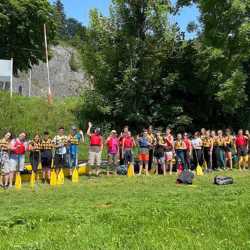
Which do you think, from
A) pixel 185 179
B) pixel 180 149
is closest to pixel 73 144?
pixel 180 149

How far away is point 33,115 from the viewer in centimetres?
3192

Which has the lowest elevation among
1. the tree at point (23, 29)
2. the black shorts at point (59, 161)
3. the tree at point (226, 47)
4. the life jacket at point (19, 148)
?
→ the black shorts at point (59, 161)

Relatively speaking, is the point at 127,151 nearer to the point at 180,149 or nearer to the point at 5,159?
the point at 180,149

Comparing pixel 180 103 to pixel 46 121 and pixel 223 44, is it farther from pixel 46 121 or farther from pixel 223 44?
pixel 46 121

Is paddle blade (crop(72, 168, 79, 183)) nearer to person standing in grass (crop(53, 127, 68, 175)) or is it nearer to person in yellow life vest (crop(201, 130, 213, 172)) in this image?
person standing in grass (crop(53, 127, 68, 175))

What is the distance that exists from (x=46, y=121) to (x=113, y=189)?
670 inches

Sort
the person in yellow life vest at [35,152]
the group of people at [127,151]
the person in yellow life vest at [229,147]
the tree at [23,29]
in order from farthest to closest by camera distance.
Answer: the tree at [23,29]
the person in yellow life vest at [229,147]
the person in yellow life vest at [35,152]
the group of people at [127,151]

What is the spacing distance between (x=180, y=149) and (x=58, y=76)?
64.4 m

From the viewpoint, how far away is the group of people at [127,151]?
17.5 metres

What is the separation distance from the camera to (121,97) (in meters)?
30.5

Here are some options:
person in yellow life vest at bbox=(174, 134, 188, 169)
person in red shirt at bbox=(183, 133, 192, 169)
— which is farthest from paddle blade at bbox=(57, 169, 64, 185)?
person in red shirt at bbox=(183, 133, 192, 169)

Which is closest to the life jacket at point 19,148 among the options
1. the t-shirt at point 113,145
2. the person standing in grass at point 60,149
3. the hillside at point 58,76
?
the person standing in grass at point 60,149

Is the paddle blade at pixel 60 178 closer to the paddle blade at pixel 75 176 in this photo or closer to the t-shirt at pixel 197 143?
the paddle blade at pixel 75 176

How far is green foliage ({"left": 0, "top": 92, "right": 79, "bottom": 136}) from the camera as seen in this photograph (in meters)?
30.0
